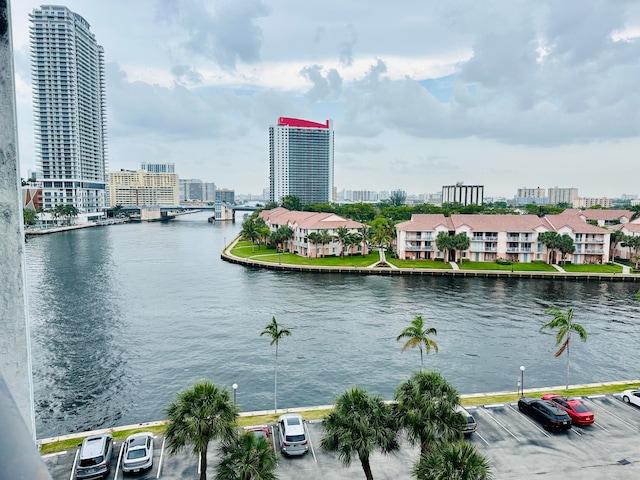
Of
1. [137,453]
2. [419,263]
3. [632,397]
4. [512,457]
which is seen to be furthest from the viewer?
[419,263]

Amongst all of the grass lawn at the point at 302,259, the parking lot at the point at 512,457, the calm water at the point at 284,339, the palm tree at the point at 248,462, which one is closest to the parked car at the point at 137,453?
the parking lot at the point at 512,457

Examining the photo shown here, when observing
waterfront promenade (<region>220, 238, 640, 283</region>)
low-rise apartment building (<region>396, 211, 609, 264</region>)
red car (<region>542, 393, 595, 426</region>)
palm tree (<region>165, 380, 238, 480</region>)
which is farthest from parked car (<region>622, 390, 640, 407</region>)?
low-rise apartment building (<region>396, 211, 609, 264</region>)

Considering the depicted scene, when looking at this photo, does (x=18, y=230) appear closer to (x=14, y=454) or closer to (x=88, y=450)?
(x=14, y=454)

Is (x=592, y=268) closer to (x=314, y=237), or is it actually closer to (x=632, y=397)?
(x=314, y=237)

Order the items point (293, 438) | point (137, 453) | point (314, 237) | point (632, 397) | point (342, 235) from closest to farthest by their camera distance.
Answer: point (137, 453), point (293, 438), point (632, 397), point (314, 237), point (342, 235)

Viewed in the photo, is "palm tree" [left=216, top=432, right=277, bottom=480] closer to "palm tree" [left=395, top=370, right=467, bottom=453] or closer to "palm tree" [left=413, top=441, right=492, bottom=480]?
"palm tree" [left=413, top=441, right=492, bottom=480]

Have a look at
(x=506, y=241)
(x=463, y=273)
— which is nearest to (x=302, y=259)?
(x=463, y=273)

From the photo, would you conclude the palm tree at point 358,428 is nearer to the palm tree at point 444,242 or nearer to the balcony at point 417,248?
the palm tree at point 444,242
